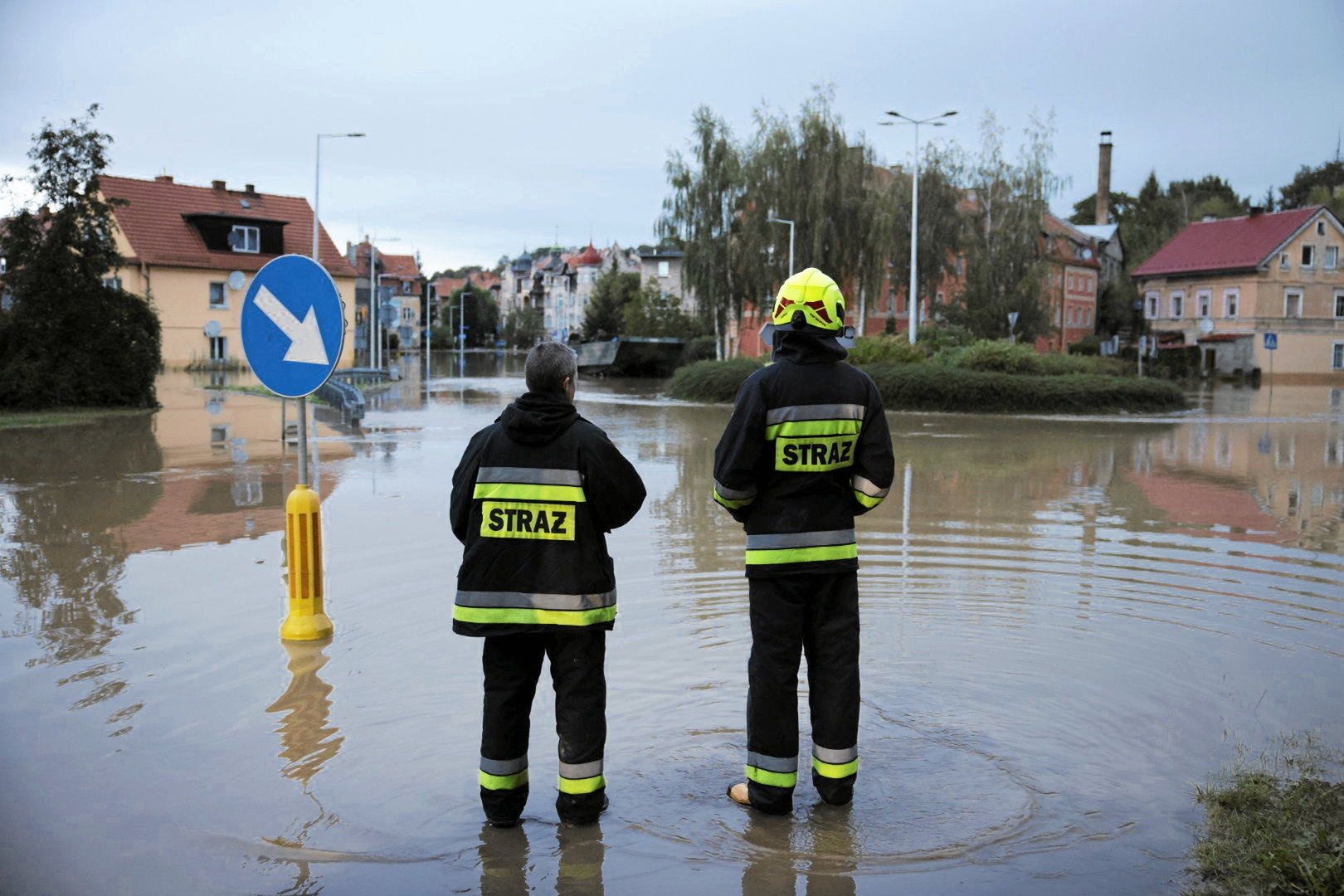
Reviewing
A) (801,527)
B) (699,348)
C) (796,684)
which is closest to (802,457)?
(801,527)

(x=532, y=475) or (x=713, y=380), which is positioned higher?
(x=532, y=475)

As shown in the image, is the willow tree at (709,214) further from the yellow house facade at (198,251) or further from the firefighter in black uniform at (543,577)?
the firefighter in black uniform at (543,577)

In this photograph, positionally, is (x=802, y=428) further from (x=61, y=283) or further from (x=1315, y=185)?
(x=1315, y=185)

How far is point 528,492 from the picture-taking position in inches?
176

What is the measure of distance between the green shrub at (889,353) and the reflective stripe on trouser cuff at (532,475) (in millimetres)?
32762

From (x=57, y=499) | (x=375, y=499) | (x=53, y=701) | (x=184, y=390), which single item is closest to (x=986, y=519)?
(x=375, y=499)

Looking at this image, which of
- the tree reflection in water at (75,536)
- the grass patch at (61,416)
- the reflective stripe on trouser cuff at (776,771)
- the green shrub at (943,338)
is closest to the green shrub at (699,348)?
the green shrub at (943,338)

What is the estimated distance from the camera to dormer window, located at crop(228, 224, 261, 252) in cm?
5981

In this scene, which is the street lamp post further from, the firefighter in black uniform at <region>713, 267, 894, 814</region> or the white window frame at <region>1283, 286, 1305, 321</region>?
the firefighter in black uniform at <region>713, 267, 894, 814</region>

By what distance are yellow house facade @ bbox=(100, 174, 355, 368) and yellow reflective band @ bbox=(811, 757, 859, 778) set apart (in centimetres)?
5481

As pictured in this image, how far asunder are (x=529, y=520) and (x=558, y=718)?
76cm

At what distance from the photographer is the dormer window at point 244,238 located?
196 feet

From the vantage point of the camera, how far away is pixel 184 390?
3947cm

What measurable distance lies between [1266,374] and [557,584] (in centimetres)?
7244
